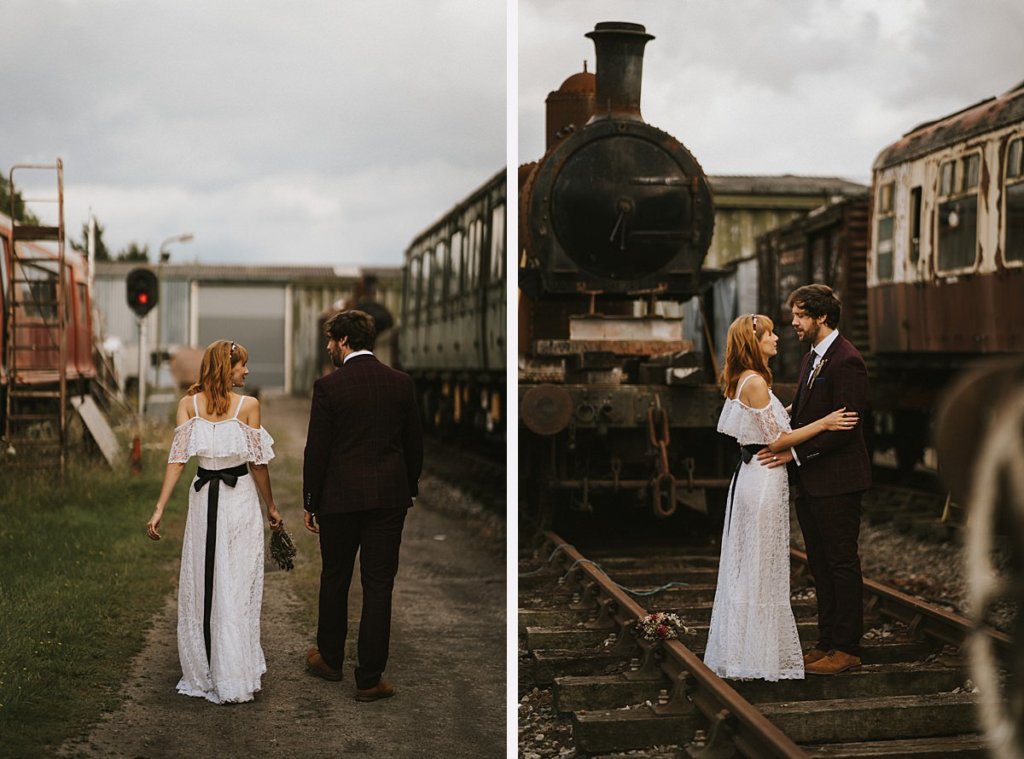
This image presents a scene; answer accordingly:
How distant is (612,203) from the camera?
751 cm

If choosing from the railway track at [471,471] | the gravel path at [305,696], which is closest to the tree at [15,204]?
the gravel path at [305,696]

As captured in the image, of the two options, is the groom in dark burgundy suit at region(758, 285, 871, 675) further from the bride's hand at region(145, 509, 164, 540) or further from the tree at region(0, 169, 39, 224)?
the tree at region(0, 169, 39, 224)

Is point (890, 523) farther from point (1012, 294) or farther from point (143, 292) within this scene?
point (143, 292)

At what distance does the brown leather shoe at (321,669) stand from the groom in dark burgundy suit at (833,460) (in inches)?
72.7

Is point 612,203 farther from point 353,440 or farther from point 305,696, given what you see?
point 305,696

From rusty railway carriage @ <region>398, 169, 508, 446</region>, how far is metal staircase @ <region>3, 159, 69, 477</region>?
126 inches

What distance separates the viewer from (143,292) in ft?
16.8

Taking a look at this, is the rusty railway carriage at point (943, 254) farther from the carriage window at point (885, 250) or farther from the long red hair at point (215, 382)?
the long red hair at point (215, 382)

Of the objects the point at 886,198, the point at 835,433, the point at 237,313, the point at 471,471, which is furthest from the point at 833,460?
the point at 471,471

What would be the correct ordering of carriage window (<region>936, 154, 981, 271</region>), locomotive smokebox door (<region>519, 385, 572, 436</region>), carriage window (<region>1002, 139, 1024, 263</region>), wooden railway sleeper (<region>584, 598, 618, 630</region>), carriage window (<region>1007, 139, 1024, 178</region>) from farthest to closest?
carriage window (<region>936, 154, 981, 271</region>) → carriage window (<region>1007, 139, 1024, 178</region>) → carriage window (<region>1002, 139, 1024, 263</region>) → locomotive smokebox door (<region>519, 385, 572, 436</region>) → wooden railway sleeper (<region>584, 598, 618, 630</region>)

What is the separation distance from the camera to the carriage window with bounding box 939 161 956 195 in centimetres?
905

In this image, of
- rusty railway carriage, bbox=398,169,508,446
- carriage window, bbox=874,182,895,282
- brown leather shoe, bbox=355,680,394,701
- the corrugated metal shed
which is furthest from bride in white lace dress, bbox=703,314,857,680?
carriage window, bbox=874,182,895,282

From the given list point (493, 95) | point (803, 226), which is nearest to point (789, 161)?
point (493, 95)

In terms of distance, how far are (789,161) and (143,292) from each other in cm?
310
